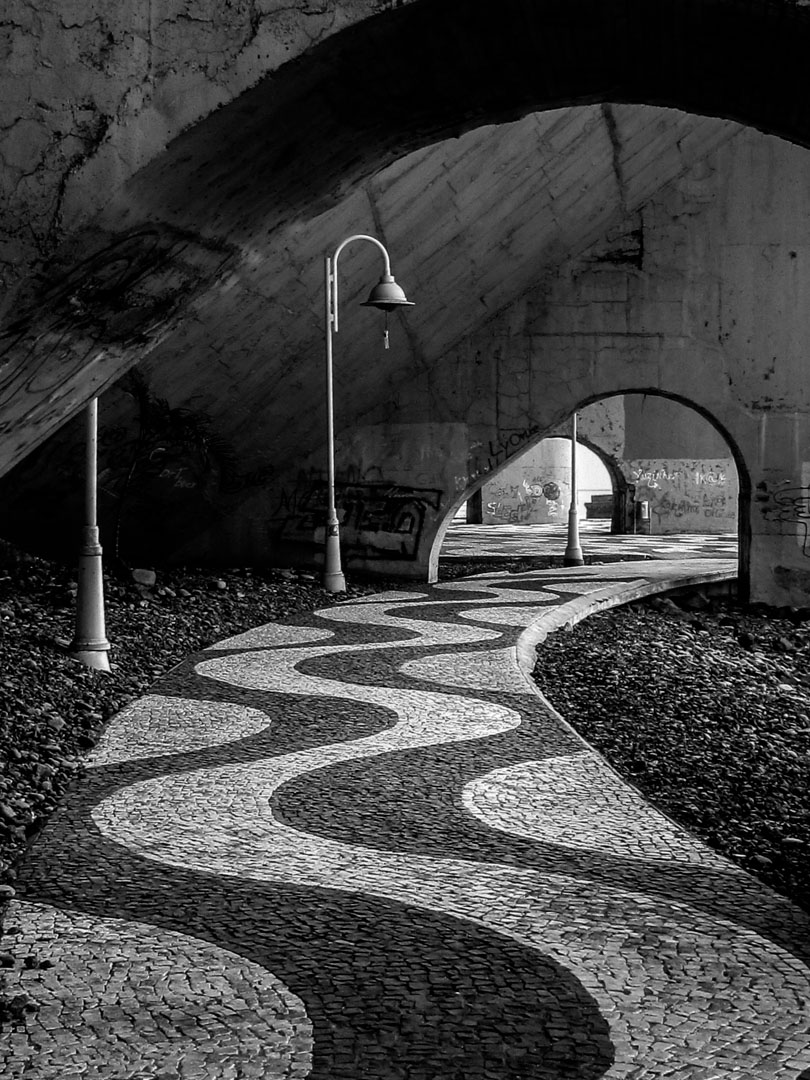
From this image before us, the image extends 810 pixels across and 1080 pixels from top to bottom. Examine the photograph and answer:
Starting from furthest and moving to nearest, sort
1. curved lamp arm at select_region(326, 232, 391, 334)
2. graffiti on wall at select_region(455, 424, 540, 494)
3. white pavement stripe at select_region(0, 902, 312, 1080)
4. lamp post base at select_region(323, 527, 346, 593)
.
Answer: graffiti on wall at select_region(455, 424, 540, 494)
lamp post base at select_region(323, 527, 346, 593)
curved lamp arm at select_region(326, 232, 391, 334)
white pavement stripe at select_region(0, 902, 312, 1080)

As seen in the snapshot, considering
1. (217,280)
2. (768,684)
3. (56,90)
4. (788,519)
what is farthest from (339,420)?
(56,90)

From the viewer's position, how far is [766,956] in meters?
4.19

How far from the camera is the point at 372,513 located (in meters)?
19.8

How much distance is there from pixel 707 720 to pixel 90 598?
4972 mm

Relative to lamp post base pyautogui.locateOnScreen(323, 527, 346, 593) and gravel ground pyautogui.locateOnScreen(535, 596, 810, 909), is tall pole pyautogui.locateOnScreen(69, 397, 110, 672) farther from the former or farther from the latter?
lamp post base pyautogui.locateOnScreen(323, 527, 346, 593)

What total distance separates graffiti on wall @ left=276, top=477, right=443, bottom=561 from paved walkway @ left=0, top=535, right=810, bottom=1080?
446 inches

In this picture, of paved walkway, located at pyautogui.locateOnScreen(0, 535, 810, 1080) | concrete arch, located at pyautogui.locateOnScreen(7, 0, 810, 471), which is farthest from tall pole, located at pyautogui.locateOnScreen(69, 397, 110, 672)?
concrete arch, located at pyautogui.locateOnScreen(7, 0, 810, 471)

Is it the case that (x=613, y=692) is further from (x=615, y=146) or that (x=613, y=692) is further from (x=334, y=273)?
(x=615, y=146)

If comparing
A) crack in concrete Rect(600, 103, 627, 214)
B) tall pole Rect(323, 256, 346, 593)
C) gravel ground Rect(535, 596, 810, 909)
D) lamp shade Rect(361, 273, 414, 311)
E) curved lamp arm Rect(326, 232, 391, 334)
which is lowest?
gravel ground Rect(535, 596, 810, 909)

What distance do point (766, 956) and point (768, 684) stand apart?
→ 7791 mm

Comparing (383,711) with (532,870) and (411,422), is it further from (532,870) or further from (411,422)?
(411,422)

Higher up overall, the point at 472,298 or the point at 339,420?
the point at 472,298

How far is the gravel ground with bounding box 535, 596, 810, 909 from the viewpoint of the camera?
6.02 metres

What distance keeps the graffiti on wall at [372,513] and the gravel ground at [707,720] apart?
14.4 feet
